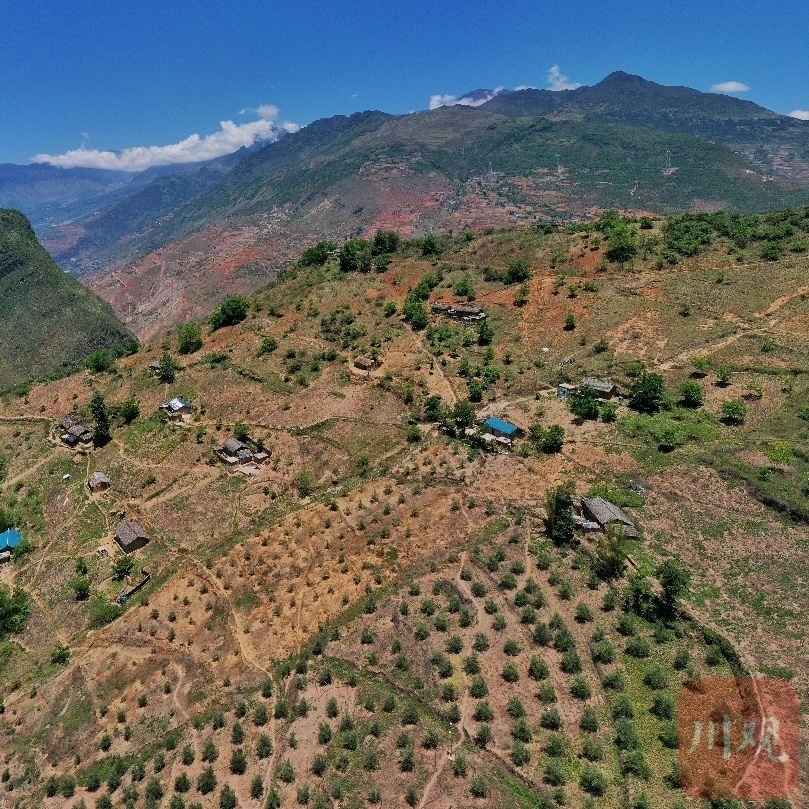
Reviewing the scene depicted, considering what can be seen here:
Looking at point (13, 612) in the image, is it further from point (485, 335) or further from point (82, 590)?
point (485, 335)

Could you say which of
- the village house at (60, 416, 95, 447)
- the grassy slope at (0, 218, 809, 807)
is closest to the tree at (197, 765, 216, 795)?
the grassy slope at (0, 218, 809, 807)

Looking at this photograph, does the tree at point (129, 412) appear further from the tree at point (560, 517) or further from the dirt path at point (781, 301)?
the dirt path at point (781, 301)

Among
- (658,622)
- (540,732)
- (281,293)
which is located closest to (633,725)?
(540,732)

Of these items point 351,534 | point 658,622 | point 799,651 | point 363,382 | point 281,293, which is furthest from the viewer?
point 281,293

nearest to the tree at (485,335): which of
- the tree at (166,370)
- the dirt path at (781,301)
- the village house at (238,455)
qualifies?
the village house at (238,455)

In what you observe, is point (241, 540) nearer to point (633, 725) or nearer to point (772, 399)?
point (633, 725)

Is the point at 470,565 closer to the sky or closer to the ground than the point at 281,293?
closer to the ground
